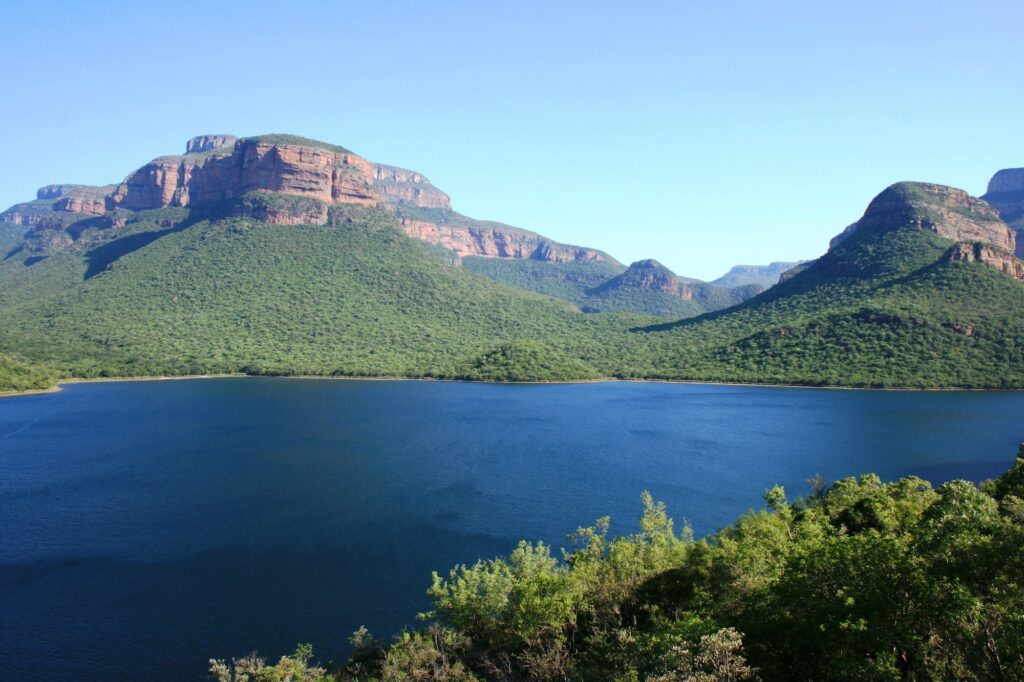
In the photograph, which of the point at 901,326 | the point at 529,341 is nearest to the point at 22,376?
the point at 529,341

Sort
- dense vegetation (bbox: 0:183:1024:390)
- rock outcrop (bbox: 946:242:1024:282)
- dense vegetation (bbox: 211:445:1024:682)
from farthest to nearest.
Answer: rock outcrop (bbox: 946:242:1024:282) → dense vegetation (bbox: 0:183:1024:390) → dense vegetation (bbox: 211:445:1024:682)

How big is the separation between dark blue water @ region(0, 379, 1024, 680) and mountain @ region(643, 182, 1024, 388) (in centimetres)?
1561

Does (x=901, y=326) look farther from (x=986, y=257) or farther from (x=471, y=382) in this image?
(x=471, y=382)

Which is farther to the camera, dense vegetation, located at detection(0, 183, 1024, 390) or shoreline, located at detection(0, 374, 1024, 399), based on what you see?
dense vegetation, located at detection(0, 183, 1024, 390)

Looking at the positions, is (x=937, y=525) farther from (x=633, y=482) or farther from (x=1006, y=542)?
(x=633, y=482)

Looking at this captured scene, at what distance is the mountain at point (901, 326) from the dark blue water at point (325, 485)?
15611 millimetres

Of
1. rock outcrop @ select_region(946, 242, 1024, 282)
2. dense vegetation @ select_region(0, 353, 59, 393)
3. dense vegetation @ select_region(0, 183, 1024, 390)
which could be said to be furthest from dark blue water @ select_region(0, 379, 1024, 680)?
rock outcrop @ select_region(946, 242, 1024, 282)

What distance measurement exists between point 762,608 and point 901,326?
153394 millimetres

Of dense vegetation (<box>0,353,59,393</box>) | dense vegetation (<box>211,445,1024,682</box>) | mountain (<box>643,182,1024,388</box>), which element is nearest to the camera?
dense vegetation (<box>211,445,1024,682</box>)

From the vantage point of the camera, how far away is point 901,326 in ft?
499

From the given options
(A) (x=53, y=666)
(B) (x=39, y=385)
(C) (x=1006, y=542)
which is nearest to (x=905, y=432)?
(C) (x=1006, y=542)

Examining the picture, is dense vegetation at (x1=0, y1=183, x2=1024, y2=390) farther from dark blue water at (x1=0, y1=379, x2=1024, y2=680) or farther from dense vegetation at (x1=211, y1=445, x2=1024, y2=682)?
dense vegetation at (x1=211, y1=445, x2=1024, y2=682)

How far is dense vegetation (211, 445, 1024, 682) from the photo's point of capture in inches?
766

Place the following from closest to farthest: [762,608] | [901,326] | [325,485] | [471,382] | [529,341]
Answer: [762,608]
[325,485]
[901,326]
[471,382]
[529,341]
